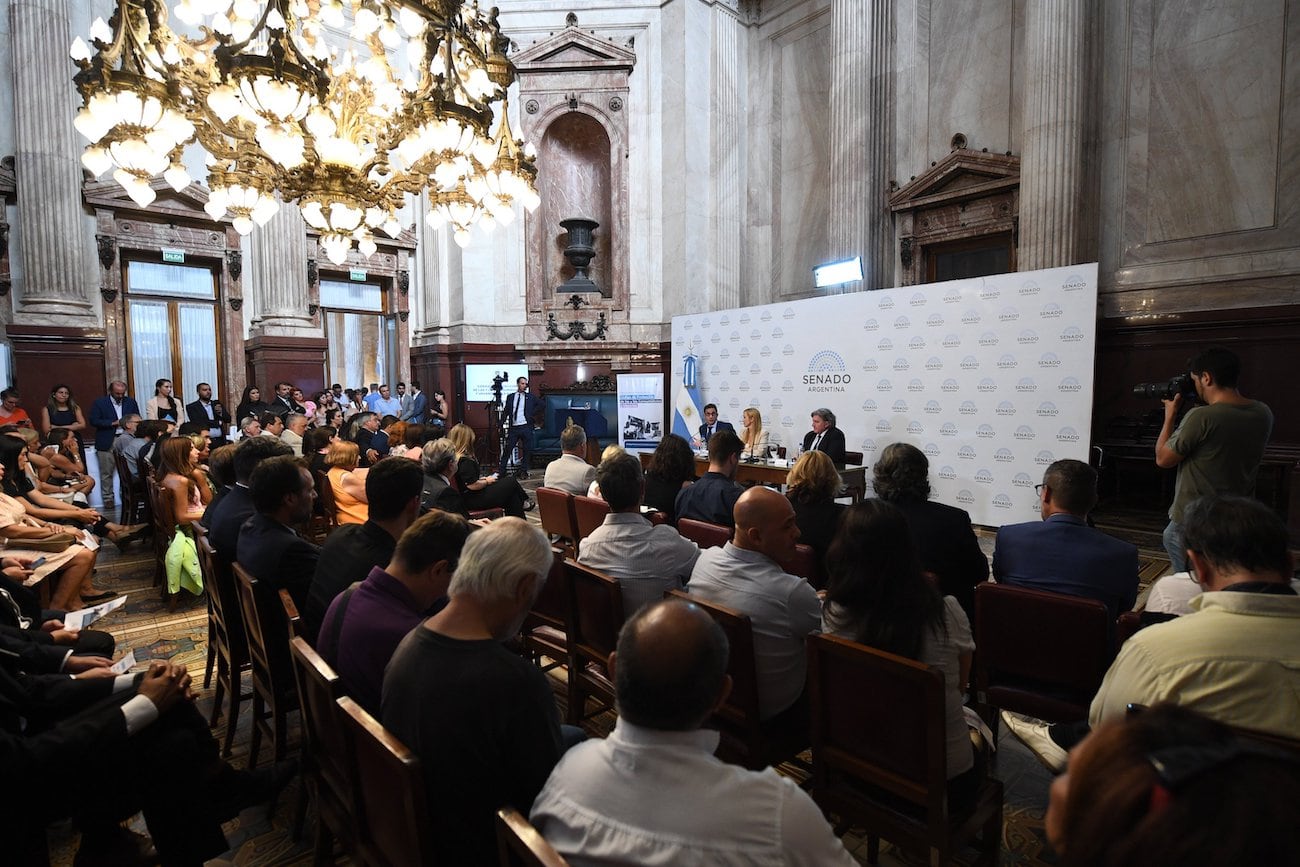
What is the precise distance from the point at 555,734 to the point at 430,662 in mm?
294

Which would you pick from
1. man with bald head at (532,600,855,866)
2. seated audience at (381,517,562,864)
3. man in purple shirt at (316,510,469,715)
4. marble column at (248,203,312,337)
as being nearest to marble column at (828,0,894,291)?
marble column at (248,203,312,337)

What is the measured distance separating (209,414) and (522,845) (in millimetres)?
9731

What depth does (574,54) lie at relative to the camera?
11359 mm

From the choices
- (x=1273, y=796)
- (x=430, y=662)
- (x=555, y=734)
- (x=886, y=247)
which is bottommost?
(x=555, y=734)

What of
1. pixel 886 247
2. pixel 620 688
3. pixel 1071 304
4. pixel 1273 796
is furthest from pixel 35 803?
pixel 886 247

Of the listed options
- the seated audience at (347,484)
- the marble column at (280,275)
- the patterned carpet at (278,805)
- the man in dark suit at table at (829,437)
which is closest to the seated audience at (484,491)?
the seated audience at (347,484)

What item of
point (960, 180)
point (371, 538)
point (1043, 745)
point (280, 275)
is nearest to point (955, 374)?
point (960, 180)

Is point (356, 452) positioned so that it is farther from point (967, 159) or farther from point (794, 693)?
point (967, 159)

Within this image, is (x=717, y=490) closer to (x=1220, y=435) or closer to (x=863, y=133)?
(x=1220, y=435)

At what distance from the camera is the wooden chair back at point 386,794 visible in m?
1.18

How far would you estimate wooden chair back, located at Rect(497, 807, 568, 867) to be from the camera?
894 mm

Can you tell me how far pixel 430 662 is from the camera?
51.8 inches

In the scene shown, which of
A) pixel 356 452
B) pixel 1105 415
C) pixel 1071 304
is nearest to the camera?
pixel 356 452

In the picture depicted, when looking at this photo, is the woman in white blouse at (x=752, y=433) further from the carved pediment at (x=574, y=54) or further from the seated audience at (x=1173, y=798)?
the carved pediment at (x=574, y=54)
